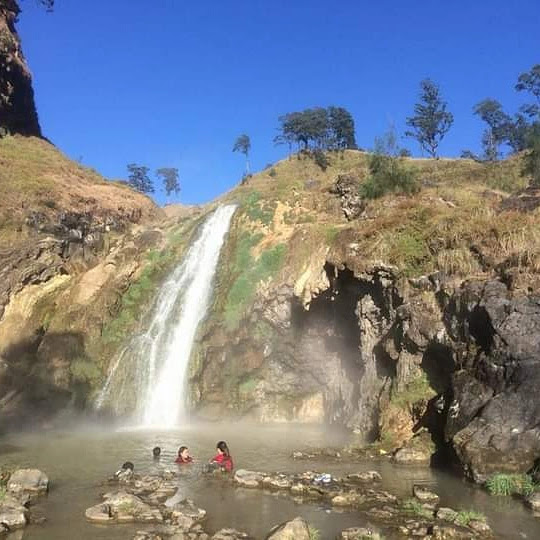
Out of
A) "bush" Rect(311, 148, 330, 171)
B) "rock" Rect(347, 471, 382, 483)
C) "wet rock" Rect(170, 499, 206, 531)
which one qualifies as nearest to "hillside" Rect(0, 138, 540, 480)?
"rock" Rect(347, 471, 382, 483)

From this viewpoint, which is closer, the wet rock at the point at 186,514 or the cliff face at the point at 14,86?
the wet rock at the point at 186,514

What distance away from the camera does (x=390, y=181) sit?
2800 centimetres

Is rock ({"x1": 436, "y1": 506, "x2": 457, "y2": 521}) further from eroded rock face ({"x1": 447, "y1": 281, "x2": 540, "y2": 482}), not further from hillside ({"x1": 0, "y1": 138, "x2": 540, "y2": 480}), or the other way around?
hillside ({"x1": 0, "y1": 138, "x2": 540, "y2": 480})

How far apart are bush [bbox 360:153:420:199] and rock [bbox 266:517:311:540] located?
19.8 metres

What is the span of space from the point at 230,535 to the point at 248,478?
385 cm

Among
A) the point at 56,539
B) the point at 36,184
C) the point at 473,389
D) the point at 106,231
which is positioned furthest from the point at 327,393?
the point at 36,184

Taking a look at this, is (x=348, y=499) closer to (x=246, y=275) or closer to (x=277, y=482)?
(x=277, y=482)

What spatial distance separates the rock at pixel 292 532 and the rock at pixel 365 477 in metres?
4.20

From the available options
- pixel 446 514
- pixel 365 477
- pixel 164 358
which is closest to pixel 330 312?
pixel 164 358

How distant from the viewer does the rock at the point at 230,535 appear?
10469mm

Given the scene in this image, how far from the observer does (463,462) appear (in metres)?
14.4

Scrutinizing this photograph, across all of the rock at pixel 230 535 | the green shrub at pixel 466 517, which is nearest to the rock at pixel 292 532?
the rock at pixel 230 535

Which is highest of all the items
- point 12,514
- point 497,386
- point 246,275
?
point 246,275

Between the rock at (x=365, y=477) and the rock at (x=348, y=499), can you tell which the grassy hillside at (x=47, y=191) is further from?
the rock at (x=348, y=499)
